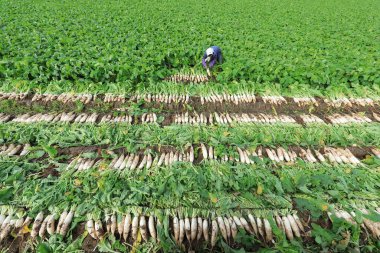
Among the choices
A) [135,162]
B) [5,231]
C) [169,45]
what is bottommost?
[5,231]

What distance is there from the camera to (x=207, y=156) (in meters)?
4.36

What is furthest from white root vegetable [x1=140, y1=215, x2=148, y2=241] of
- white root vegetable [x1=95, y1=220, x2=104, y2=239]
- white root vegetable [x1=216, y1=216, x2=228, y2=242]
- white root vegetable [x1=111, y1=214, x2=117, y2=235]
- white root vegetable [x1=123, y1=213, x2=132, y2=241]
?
white root vegetable [x1=216, y1=216, x2=228, y2=242]

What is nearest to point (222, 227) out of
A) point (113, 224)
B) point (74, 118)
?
point (113, 224)

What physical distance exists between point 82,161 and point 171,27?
26.5ft

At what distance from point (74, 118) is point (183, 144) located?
242cm

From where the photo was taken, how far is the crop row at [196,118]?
5121mm

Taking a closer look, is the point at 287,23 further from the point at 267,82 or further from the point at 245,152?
the point at 245,152

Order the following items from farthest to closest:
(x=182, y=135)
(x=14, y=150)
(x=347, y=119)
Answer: (x=347, y=119) → (x=182, y=135) → (x=14, y=150)

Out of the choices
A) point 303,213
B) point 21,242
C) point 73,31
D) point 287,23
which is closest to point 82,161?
point 21,242

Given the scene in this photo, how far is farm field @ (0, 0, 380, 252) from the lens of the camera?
319cm

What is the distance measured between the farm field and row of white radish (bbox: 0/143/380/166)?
3cm

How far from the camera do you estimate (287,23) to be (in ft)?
41.0

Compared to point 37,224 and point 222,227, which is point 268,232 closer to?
point 222,227

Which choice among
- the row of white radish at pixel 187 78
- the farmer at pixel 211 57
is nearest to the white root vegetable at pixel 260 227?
the row of white radish at pixel 187 78
